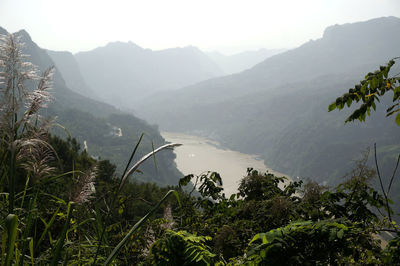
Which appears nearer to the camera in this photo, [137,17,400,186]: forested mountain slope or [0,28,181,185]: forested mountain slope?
[0,28,181,185]: forested mountain slope

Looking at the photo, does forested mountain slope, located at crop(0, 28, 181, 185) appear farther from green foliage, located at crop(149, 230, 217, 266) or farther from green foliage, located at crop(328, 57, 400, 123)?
green foliage, located at crop(328, 57, 400, 123)

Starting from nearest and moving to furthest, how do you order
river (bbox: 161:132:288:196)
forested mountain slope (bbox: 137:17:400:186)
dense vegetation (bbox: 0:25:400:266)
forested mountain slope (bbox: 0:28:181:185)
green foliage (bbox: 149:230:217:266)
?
dense vegetation (bbox: 0:25:400:266)
green foliage (bbox: 149:230:217:266)
forested mountain slope (bbox: 0:28:181:185)
river (bbox: 161:132:288:196)
forested mountain slope (bbox: 137:17:400:186)

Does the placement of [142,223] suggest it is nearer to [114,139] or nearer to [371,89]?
[371,89]

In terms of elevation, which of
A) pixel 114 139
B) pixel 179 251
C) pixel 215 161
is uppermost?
pixel 179 251

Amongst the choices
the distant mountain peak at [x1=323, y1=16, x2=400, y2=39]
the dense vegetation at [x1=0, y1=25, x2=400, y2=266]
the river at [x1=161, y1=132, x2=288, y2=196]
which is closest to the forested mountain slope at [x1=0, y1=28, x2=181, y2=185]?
the river at [x1=161, y1=132, x2=288, y2=196]

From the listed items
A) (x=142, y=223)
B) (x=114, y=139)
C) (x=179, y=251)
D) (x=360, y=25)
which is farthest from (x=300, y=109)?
(x=360, y=25)

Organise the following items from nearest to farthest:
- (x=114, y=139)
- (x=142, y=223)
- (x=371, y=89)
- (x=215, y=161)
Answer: (x=142, y=223), (x=371, y=89), (x=114, y=139), (x=215, y=161)
